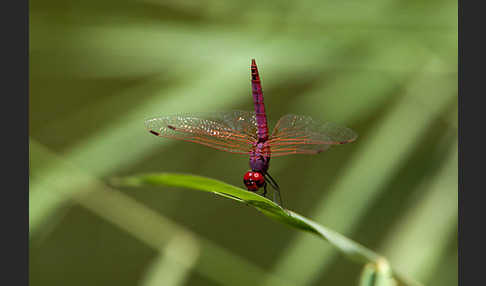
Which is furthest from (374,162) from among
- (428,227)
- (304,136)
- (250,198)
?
(250,198)

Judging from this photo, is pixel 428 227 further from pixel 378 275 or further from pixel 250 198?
pixel 250 198

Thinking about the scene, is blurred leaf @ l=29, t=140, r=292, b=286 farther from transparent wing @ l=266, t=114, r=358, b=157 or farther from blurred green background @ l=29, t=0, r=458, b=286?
transparent wing @ l=266, t=114, r=358, b=157

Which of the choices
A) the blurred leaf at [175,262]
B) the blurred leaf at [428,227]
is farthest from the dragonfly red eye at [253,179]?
the blurred leaf at [428,227]

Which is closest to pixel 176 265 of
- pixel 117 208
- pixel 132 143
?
pixel 117 208

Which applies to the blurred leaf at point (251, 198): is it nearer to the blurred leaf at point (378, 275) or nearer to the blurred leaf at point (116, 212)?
the blurred leaf at point (378, 275)

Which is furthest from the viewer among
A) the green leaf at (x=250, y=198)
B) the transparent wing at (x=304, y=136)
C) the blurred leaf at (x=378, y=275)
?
the transparent wing at (x=304, y=136)

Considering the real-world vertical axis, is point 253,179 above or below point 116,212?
above

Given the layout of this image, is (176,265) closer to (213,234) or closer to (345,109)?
(213,234)
